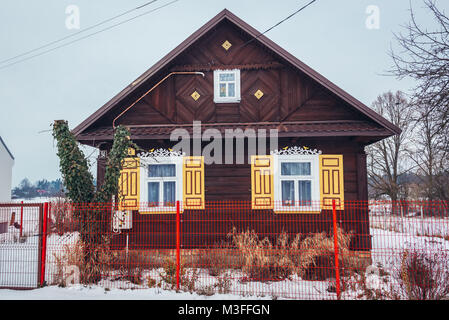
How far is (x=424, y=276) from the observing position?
196 inches

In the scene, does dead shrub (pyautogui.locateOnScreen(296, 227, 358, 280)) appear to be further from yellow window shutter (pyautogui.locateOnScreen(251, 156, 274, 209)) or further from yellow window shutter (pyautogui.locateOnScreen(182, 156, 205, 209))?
yellow window shutter (pyautogui.locateOnScreen(182, 156, 205, 209))

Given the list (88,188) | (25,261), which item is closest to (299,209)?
(88,188)

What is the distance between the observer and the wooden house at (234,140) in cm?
758

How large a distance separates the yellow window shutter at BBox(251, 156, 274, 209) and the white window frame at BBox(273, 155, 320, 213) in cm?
14

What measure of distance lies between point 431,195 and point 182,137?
1904 cm

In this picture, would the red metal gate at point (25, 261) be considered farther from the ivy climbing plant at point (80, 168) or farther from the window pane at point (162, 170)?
the window pane at point (162, 170)

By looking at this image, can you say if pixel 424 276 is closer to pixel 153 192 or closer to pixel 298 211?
pixel 298 211

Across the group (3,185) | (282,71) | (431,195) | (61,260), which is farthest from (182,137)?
(431,195)

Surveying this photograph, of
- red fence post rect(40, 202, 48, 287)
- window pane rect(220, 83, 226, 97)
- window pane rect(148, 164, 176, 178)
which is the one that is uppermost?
window pane rect(220, 83, 226, 97)

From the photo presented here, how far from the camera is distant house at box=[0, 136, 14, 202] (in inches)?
641

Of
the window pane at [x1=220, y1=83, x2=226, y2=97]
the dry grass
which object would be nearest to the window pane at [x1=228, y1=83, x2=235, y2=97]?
the window pane at [x1=220, y1=83, x2=226, y2=97]
